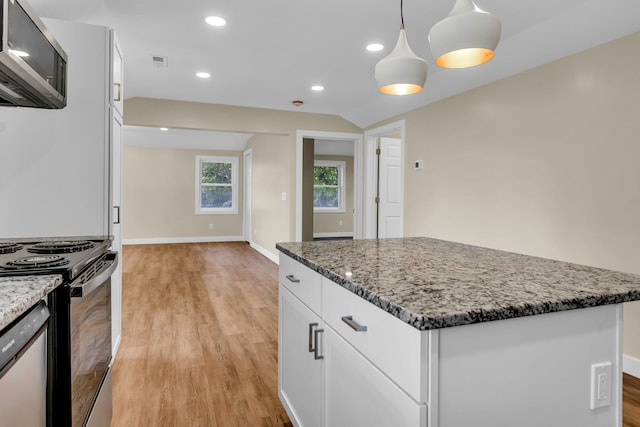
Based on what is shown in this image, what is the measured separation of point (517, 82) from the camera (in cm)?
318

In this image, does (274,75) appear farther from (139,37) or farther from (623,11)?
(623,11)

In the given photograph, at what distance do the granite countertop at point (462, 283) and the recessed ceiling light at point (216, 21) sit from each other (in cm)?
177

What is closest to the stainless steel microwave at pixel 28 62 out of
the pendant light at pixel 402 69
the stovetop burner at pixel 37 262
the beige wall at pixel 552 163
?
the stovetop burner at pixel 37 262

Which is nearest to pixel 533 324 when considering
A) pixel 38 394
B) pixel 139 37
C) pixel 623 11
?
pixel 38 394

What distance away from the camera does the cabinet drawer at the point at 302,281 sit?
58.3 inches

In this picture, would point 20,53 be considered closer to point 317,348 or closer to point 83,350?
point 83,350

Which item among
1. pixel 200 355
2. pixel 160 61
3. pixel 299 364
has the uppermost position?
pixel 160 61

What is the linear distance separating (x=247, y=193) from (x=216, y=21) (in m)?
6.42

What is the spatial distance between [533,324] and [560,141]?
2.39 meters

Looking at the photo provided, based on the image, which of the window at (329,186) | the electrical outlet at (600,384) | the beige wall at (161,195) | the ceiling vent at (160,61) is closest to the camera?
the electrical outlet at (600,384)

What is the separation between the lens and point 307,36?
2896mm

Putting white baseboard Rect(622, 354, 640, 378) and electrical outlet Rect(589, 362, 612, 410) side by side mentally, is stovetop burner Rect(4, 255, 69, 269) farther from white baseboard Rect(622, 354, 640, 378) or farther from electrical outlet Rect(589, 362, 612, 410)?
white baseboard Rect(622, 354, 640, 378)

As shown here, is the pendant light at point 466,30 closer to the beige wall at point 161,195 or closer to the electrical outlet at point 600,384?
the electrical outlet at point 600,384

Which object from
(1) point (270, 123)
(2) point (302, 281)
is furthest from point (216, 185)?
(2) point (302, 281)
